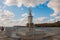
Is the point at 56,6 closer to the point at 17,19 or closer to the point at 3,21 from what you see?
the point at 17,19

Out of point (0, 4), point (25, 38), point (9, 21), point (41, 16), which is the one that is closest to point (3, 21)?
point (9, 21)

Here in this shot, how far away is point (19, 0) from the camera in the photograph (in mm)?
4223

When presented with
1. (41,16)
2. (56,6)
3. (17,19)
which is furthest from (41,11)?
(17,19)

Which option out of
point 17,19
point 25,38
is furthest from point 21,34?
point 17,19

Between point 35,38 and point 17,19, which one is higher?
point 17,19

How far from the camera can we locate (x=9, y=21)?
14.2 feet

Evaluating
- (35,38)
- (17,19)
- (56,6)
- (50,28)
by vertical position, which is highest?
(56,6)

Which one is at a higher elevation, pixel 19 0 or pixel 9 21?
pixel 19 0

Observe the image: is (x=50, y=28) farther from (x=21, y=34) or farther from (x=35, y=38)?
(x=21, y=34)

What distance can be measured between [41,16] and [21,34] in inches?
30.4

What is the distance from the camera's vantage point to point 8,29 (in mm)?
4488

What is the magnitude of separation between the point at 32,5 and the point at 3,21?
3.04 ft

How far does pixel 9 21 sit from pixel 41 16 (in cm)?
92

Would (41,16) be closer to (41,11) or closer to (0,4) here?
(41,11)
